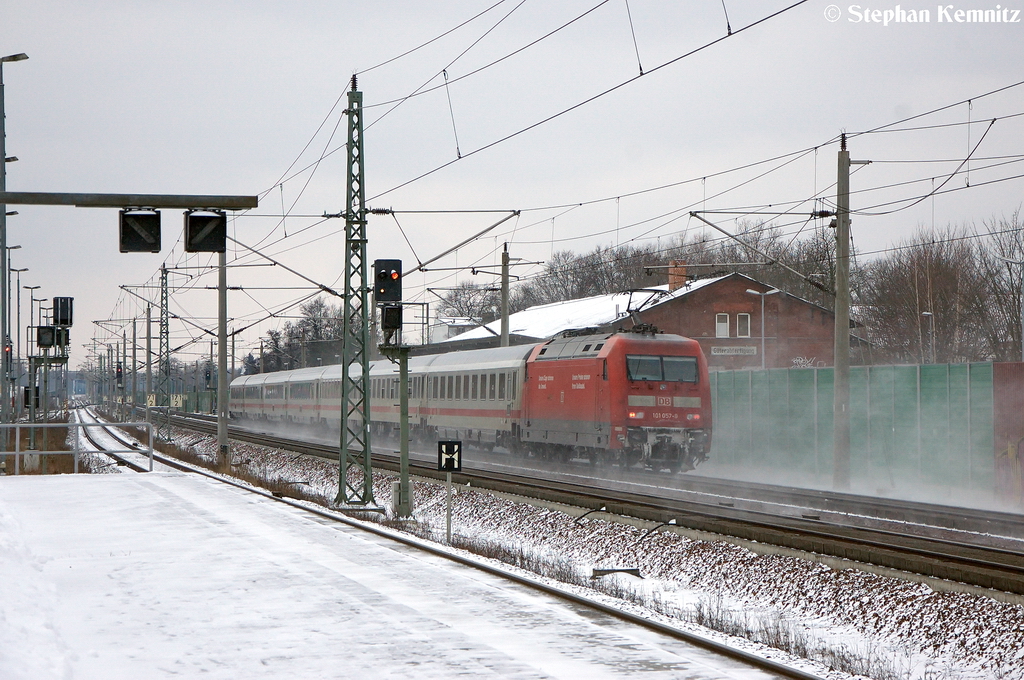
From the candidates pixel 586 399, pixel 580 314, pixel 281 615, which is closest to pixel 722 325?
pixel 580 314

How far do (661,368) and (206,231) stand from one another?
14.4 metres

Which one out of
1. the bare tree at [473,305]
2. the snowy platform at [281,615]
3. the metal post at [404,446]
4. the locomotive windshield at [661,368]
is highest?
the bare tree at [473,305]

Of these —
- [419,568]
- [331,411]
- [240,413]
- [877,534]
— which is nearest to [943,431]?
[877,534]

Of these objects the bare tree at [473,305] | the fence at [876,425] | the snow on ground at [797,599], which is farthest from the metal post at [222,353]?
the bare tree at [473,305]

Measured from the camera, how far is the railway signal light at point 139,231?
52.4ft

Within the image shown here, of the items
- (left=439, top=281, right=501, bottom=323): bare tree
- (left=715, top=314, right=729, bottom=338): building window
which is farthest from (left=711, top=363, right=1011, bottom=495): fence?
(left=439, top=281, right=501, bottom=323): bare tree

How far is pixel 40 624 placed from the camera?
9781 mm

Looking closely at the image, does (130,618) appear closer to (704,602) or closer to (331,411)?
(704,602)

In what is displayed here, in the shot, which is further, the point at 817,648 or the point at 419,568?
the point at 419,568

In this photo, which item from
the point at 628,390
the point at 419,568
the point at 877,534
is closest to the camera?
the point at 419,568

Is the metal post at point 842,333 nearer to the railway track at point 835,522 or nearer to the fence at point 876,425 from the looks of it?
the railway track at point 835,522

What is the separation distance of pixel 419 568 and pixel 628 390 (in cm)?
1461

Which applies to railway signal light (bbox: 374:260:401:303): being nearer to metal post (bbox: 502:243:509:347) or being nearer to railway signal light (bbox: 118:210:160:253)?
railway signal light (bbox: 118:210:160:253)

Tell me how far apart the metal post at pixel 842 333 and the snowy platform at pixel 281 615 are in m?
12.3
